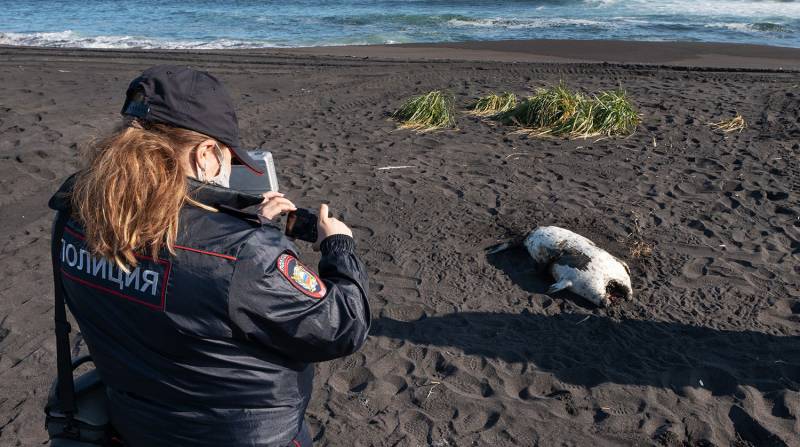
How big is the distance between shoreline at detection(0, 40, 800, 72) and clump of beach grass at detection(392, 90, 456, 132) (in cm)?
462

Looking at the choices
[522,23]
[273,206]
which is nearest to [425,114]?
[273,206]

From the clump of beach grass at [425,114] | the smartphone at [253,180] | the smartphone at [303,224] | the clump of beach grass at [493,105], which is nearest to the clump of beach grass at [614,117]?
the clump of beach grass at [493,105]

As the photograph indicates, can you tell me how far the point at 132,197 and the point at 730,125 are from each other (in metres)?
8.60

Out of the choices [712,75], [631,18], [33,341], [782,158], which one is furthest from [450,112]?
[631,18]

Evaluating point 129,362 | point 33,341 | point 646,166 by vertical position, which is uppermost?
point 129,362

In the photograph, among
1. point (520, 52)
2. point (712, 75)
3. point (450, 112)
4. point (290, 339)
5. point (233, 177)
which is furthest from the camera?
point (520, 52)

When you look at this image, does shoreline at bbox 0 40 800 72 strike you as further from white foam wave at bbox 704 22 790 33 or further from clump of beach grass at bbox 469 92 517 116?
clump of beach grass at bbox 469 92 517 116

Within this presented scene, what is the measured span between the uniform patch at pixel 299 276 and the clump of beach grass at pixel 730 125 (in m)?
8.12

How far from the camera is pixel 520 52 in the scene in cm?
1588

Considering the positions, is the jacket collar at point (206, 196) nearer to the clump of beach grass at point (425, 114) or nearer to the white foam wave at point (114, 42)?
the clump of beach grass at point (425, 114)

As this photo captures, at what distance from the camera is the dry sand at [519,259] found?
3.97 metres

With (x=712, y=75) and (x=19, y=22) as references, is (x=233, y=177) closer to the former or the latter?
(x=712, y=75)

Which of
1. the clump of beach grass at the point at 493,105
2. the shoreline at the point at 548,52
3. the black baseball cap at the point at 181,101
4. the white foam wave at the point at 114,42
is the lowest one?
the white foam wave at the point at 114,42

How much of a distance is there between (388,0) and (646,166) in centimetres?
2125
